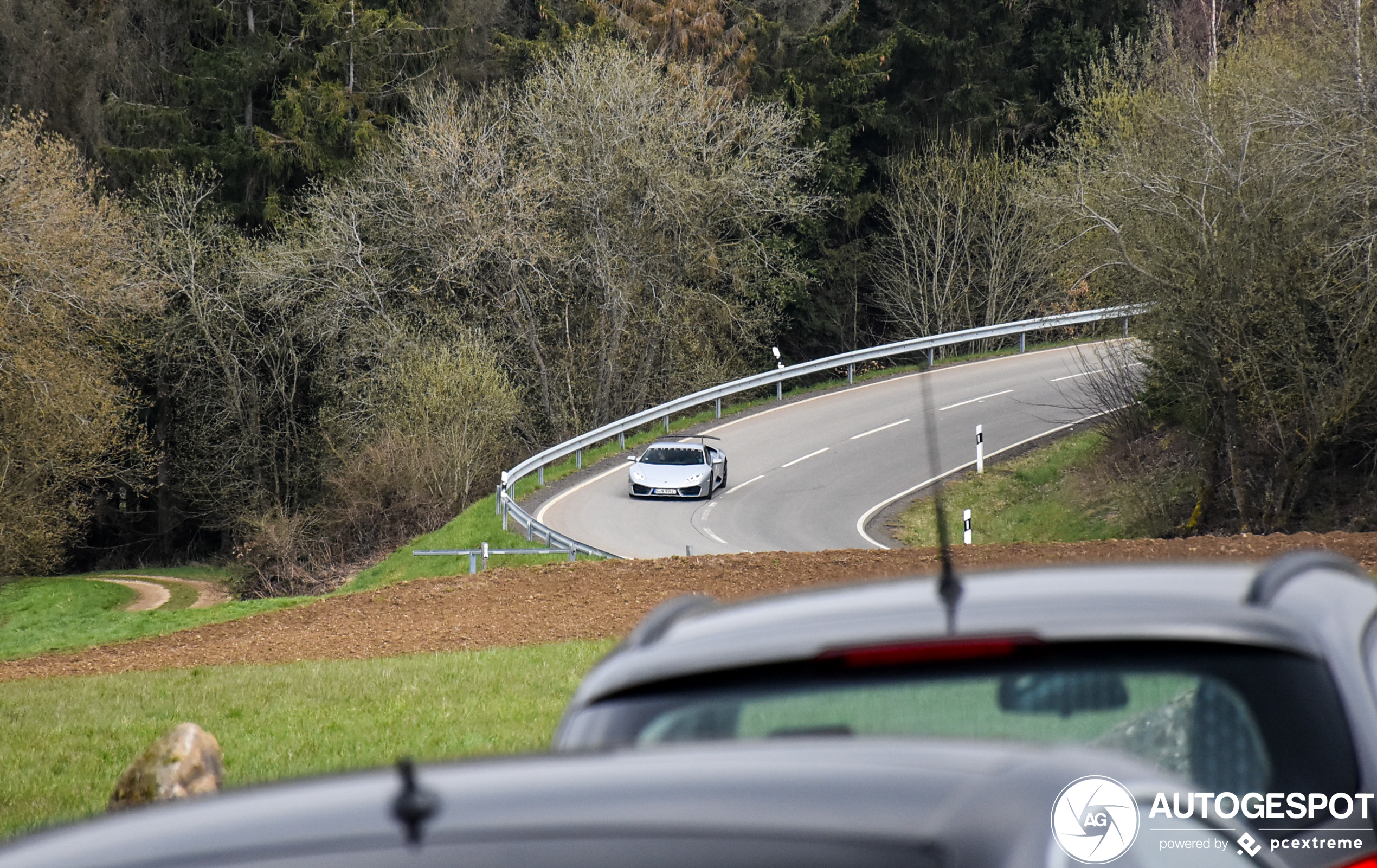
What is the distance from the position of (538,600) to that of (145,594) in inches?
1034

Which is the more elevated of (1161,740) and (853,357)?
(853,357)

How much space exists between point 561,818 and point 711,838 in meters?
0.19

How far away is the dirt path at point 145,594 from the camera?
120 ft

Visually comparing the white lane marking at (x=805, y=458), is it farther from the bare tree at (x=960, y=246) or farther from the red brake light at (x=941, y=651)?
the red brake light at (x=941, y=651)

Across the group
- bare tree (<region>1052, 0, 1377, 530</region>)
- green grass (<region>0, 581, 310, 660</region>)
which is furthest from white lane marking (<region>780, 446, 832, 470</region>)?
green grass (<region>0, 581, 310, 660</region>)

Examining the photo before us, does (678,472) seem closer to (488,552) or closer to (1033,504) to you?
(488,552)

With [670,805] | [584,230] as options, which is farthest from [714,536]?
[670,805]

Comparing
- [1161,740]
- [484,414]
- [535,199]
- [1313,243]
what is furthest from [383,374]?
[1161,740]

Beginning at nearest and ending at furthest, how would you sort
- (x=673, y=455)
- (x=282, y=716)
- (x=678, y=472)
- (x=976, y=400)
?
(x=282, y=716) < (x=678, y=472) < (x=673, y=455) < (x=976, y=400)

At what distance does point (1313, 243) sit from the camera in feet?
70.5

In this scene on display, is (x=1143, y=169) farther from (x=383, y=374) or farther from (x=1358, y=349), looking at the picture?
(x=383, y=374)

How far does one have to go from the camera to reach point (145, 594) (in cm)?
3991

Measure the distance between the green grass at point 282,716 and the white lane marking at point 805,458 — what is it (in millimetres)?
17903

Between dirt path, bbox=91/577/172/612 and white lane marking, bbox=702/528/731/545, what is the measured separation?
16.2 m
